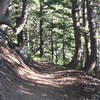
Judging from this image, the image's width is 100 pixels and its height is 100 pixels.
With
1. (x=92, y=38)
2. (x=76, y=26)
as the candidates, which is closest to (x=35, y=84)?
(x=92, y=38)

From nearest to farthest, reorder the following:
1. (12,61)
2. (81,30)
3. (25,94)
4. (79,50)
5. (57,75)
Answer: (25,94) → (12,61) → (57,75) → (81,30) → (79,50)

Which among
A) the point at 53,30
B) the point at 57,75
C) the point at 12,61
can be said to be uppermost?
the point at 12,61

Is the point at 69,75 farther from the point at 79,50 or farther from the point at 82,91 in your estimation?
the point at 79,50

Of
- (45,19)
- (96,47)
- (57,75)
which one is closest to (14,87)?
(57,75)

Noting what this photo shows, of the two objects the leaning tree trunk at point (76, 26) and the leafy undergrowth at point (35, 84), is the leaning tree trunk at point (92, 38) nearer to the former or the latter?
the leaning tree trunk at point (76, 26)

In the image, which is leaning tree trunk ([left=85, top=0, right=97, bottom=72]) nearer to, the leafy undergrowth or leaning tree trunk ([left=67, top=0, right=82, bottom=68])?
leaning tree trunk ([left=67, top=0, right=82, bottom=68])

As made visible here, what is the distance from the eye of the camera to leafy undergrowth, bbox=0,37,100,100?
35.7 ft

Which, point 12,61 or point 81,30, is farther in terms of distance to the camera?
point 81,30

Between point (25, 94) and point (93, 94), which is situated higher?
point (25, 94)

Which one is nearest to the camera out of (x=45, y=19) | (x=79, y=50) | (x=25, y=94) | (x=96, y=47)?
(x=25, y=94)

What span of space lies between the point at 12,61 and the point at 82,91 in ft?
11.0

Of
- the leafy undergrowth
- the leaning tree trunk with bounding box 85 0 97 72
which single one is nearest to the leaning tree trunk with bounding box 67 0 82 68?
the leaning tree trunk with bounding box 85 0 97 72

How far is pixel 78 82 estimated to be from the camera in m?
15.0

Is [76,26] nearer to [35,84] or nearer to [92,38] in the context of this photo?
A: [92,38]
